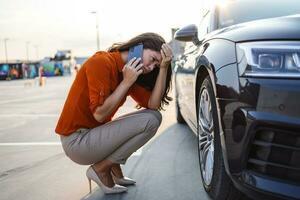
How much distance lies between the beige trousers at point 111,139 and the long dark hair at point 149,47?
0.27 metres

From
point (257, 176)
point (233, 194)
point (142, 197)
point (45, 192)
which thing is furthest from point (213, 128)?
point (45, 192)

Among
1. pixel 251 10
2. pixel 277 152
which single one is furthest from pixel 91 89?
pixel 251 10

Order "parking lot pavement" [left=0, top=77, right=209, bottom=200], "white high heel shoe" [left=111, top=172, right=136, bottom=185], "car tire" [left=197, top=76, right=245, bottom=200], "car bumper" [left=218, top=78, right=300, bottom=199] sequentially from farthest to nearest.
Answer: "white high heel shoe" [left=111, top=172, right=136, bottom=185]
"parking lot pavement" [left=0, top=77, right=209, bottom=200]
"car tire" [left=197, top=76, right=245, bottom=200]
"car bumper" [left=218, top=78, right=300, bottom=199]

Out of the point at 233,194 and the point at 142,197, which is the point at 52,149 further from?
the point at 233,194

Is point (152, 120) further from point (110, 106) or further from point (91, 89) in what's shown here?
point (91, 89)

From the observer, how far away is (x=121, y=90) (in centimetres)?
279

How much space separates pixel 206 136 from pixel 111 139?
0.69 metres

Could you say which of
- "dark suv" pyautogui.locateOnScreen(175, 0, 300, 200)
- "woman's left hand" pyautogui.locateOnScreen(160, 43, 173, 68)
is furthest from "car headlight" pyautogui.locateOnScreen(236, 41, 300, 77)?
"woman's left hand" pyautogui.locateOnScreen(160, 43, 173, 68)

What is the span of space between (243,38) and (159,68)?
913mm

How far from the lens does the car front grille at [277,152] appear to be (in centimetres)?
200

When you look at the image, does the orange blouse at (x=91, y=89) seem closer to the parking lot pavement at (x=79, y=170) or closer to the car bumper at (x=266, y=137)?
the parking lot pavement at (x=79, y=170)

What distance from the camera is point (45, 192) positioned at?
3236 millimetres

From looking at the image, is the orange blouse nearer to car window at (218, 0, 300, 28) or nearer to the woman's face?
the woman's face

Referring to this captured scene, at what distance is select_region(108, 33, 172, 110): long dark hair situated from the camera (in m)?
2.90
